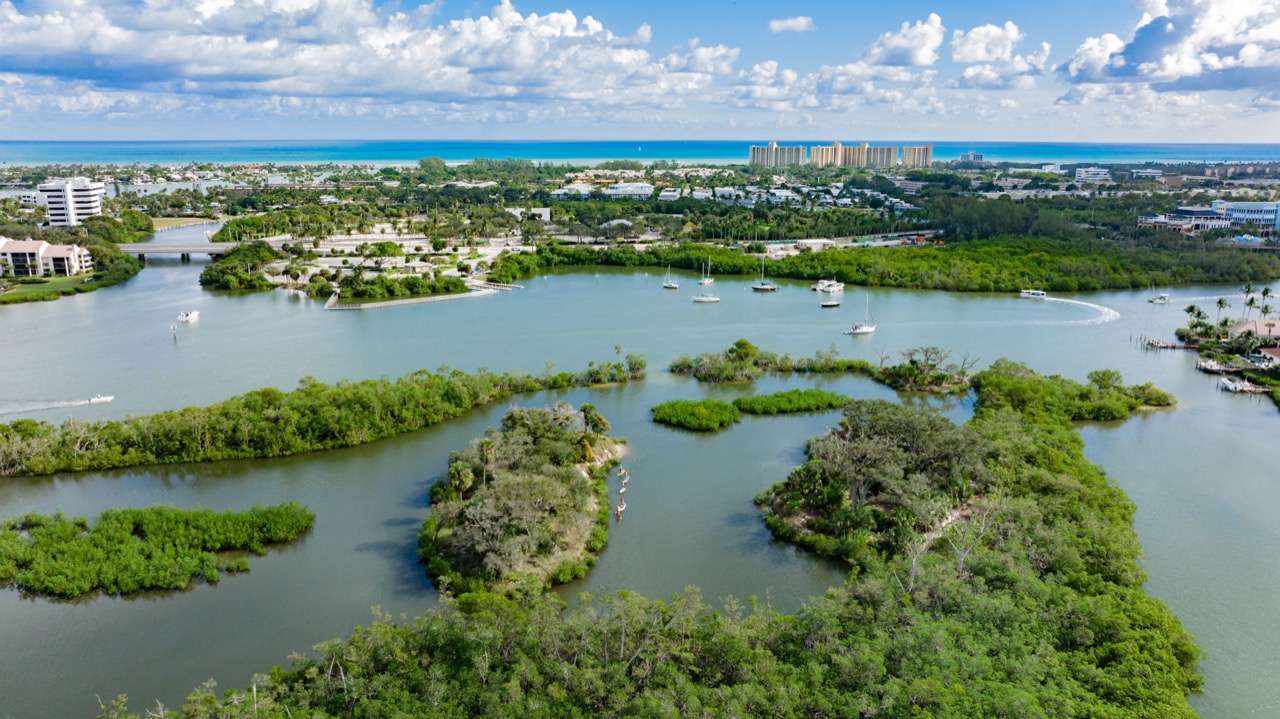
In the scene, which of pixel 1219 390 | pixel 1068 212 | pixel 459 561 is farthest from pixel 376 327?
pixel 1068 212

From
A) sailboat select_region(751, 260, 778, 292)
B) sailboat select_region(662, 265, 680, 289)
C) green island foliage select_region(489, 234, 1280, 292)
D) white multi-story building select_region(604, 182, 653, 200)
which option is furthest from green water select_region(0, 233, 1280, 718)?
white multi-story building select_region(604, 182, 653, 200)

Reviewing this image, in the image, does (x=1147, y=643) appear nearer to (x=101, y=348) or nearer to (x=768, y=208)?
(x=101, y=348)

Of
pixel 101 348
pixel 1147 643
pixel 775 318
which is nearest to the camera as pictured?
pixel 1147 643

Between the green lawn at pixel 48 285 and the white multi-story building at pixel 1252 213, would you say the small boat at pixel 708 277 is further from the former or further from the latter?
the white multi-story building at pixel 1252 213

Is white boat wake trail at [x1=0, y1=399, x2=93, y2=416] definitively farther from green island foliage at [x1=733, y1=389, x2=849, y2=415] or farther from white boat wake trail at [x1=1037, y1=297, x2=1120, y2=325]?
white boat wake trail at [x1=1037, y1=297, x2=1120, y2=325]

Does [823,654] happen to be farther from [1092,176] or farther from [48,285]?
[1092,176]

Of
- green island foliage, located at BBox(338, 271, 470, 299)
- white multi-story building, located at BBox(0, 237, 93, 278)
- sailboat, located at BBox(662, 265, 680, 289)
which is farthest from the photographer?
sailboat, located at BBox(662, 265, 680, 289)

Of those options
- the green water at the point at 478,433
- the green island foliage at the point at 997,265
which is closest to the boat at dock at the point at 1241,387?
the green water at the point at 478,433
